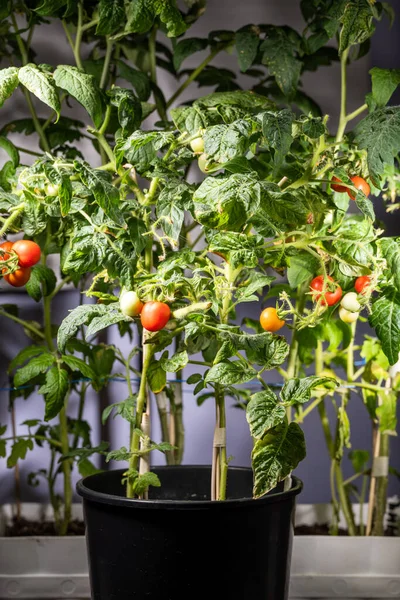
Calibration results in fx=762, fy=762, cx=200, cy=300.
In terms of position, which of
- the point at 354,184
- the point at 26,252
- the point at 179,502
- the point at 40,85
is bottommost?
the point at 179,502

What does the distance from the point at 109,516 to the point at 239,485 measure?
0.27 m

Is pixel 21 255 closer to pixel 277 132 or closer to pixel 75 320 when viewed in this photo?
pixel 75 320

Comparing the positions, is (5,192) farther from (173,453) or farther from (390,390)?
(390,390)

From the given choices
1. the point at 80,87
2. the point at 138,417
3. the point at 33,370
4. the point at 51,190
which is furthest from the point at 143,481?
the point at 80,87

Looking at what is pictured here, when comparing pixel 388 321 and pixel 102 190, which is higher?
pixel 102 190

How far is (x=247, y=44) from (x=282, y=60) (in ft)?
0.24

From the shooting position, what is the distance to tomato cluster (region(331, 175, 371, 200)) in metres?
1.06

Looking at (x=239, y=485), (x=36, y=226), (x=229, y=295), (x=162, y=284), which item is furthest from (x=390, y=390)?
(x=36, y=226)

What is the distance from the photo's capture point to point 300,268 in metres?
1.21

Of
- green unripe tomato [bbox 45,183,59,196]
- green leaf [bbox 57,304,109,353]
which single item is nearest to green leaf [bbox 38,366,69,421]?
green leaf [bbox 57,304,109,353]

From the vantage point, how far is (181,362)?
3.44 ft

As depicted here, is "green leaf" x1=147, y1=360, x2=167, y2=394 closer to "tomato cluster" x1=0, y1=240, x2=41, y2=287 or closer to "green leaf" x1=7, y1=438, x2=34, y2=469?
"tomato cluster" x1=0, y1=240, x2=41, y2=287

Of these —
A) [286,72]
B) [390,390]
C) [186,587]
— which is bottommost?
[186,587]

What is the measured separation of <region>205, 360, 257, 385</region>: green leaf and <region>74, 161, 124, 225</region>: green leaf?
0.24 metres
